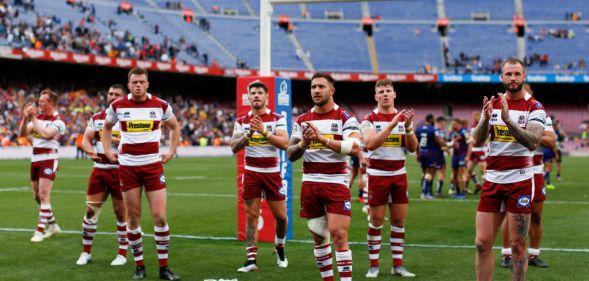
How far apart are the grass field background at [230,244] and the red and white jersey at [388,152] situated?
1.34 metres

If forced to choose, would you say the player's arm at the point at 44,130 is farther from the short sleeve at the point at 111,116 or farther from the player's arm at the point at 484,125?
the player's arm at the point at 484,125

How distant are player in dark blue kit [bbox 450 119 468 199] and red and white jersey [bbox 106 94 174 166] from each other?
1247cm

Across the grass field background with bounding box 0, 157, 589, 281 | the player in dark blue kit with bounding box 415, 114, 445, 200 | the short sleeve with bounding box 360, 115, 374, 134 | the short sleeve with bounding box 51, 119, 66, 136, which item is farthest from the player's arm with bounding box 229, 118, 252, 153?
the player in dark blue kit with bounding box 415, 114, 445, 200

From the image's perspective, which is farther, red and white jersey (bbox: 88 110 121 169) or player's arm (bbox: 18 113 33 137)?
player's arm (bbox: 18 113 33 137)

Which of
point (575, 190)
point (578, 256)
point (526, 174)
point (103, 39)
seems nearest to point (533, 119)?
point (526, 174)

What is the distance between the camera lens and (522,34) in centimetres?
6341

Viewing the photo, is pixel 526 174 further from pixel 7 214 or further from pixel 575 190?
pixel 575 190

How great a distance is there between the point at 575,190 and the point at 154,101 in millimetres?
16726

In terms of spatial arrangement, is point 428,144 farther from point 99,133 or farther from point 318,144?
point 318,144

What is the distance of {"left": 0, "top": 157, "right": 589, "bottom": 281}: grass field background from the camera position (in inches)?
372

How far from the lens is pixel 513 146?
7328mm

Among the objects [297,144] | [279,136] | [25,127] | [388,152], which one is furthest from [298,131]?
[25,127]

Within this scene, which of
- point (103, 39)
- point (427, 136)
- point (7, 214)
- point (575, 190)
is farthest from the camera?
point (103, 39)

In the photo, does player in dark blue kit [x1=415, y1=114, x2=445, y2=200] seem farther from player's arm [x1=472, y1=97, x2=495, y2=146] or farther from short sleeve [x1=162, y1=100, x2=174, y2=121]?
player's arm [x1=472, y1=97, x2=495, y2=146]
